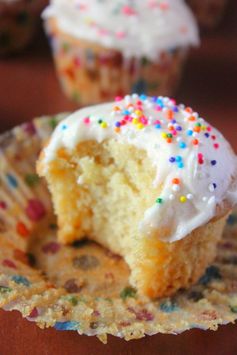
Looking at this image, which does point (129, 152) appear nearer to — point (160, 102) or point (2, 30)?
point (160, 102)

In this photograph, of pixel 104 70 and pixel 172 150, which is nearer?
pixel 172 150

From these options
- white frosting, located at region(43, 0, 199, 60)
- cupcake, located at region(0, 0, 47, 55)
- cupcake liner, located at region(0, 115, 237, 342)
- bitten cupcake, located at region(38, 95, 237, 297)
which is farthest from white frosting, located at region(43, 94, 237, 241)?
cupcake, located at region(0, 0, 47, 55)

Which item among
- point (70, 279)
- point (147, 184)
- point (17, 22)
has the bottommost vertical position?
point (70, 279)

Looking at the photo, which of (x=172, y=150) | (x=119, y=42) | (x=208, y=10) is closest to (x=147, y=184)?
(x=172, y=150)

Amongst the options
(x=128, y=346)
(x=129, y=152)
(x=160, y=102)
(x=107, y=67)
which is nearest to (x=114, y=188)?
(x=129, y=152)

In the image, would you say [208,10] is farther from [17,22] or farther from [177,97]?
[17,22]

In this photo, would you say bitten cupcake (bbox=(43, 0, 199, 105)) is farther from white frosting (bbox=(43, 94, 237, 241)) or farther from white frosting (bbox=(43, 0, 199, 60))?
white frosting (bbox=(43, 94, 237, 241))
